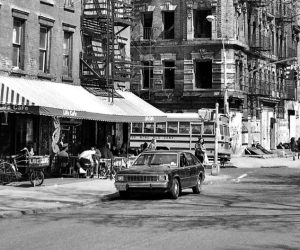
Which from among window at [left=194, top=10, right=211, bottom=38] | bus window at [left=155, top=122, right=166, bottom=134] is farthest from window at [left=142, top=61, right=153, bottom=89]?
bus window at [left=155, top=122, right=166, bottom=134]

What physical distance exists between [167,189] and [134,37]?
33.9m

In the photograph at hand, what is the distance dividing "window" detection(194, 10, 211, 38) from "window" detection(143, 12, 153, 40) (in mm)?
3993

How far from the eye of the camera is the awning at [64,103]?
21.0 meters

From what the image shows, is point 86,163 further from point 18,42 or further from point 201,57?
point 201,57

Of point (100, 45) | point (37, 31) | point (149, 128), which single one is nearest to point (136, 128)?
point (149, 128)

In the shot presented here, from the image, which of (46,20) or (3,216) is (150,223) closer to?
(3,216)

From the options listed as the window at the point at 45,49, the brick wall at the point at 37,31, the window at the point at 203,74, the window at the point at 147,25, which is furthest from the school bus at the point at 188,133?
the window at the point at 147,25

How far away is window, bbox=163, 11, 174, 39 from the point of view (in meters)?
48.4

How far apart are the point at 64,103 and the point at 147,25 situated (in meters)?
27.3

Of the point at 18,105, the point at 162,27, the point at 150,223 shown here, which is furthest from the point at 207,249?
the point at 162,27

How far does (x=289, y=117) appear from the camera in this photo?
62406 mm

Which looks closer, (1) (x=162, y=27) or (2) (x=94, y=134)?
(2) (x=94, y=134)

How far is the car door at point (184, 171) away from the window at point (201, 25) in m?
30.3

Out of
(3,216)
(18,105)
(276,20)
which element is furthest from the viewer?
(276,20)
